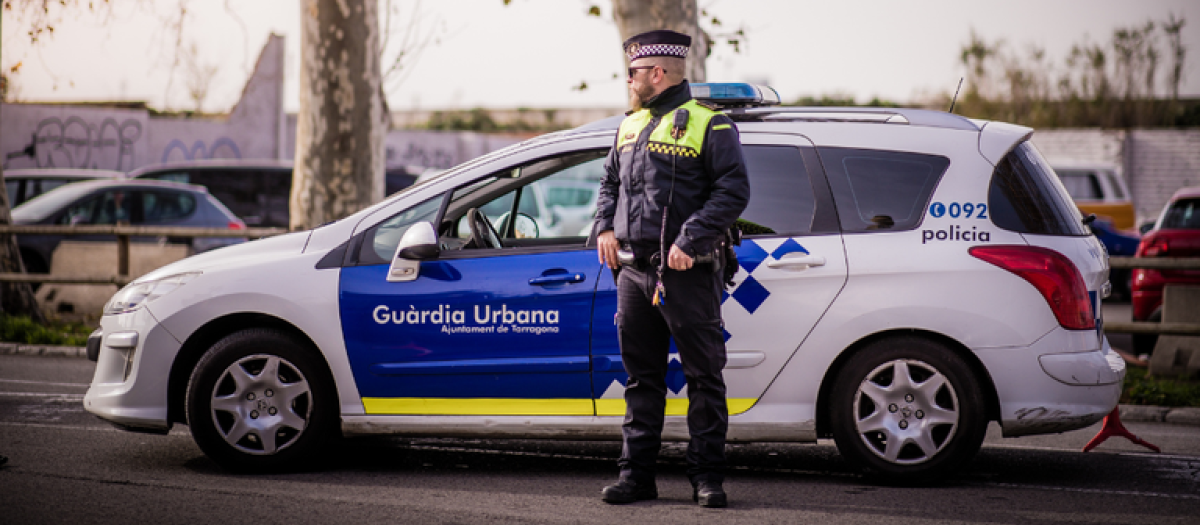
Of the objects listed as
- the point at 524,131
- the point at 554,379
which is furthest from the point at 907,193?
the point at 524,131

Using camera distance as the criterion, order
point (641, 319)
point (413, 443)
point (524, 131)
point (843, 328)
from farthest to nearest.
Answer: point (524, 131) → point (413, 443) → point (843, 328) → point (641, 319)

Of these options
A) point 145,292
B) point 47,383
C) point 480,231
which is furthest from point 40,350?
point 480,231

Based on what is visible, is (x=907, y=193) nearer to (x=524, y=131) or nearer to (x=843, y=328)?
(x=843, y=328)

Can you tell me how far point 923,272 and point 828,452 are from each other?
142 centimetres

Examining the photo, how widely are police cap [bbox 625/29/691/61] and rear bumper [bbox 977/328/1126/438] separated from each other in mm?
1835

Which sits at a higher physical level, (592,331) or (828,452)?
(592,331)

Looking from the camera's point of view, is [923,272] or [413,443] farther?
[413,443]

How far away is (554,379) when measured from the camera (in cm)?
498

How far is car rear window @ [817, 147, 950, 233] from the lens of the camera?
4996 millimetres

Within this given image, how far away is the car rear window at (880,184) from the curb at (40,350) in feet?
24.7

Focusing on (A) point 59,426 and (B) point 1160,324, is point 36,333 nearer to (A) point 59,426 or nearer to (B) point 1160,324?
(A) point 59,426

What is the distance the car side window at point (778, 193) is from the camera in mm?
5027

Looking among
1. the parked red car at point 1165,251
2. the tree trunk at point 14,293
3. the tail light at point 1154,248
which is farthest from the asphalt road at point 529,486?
the tree trunk at point 14,293

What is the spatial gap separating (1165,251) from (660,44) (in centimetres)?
728
